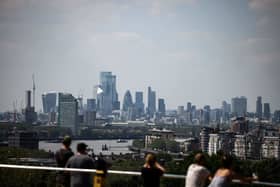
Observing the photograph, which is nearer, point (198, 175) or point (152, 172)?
point (198, 175)

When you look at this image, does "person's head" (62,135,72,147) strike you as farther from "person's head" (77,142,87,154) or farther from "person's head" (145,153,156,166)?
"person's head" (145,153,156,166)

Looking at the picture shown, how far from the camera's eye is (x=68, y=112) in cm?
18112

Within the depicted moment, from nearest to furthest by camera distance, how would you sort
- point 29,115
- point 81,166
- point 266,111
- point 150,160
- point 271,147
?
point 150,160
point 81,166
point 271,147
point 29,115
point 266,111

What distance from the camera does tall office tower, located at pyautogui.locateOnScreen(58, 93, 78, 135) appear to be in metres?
172

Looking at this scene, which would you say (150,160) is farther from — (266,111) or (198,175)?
(266,111)

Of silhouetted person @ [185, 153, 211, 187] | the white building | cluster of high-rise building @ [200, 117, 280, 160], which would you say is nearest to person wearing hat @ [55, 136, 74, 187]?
silhouetted person @ [185, 153, 211, 187]

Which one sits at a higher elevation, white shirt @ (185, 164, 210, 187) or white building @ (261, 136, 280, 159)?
white shirt @ (185, 164, 210, 187)

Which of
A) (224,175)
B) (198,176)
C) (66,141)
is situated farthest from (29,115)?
(224,175)

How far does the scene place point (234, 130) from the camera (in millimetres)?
132750

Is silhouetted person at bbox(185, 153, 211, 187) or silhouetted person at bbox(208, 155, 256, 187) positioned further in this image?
silhouetted person at bbox(185, 153, 211, 187)

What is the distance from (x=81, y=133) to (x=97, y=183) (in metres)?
151

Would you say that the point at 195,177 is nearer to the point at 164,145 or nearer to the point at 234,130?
the point at 164,145

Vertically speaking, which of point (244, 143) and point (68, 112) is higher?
point (68, 112)

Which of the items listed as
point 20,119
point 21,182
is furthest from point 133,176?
point 20,119
